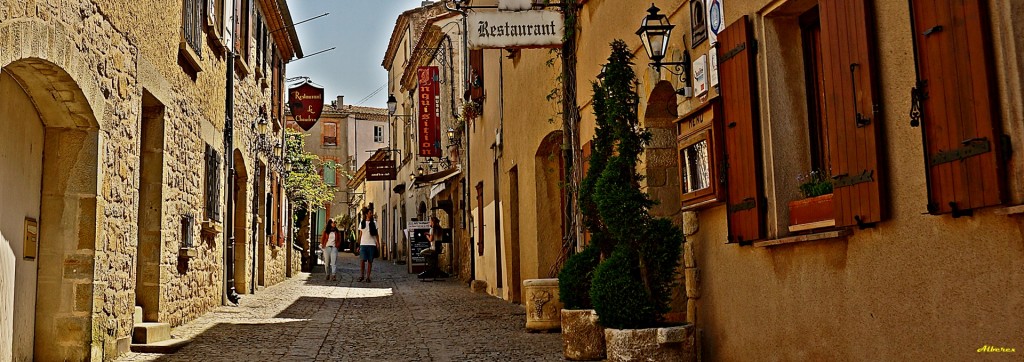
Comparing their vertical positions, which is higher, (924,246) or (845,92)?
(845,92)

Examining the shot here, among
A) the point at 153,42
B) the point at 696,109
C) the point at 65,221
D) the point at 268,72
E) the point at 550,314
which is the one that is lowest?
the point at 550,314

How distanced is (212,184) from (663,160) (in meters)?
6.44

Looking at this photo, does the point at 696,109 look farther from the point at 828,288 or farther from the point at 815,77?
the point at 828,288

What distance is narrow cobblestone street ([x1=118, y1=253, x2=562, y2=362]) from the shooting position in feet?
25.8

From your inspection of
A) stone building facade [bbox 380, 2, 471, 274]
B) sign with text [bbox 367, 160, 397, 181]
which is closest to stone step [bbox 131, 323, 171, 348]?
stone building facade [bbox 380, 2, 471, 274]

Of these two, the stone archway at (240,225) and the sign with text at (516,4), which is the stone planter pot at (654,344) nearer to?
the sign with text at (516,4)

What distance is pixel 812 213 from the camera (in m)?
5.05

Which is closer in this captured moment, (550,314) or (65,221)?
(65,221)

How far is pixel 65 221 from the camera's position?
22.8ft

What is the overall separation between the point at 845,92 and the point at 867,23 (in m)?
0.38

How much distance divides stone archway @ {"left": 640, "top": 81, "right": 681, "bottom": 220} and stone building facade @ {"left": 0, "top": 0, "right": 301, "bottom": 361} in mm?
4039

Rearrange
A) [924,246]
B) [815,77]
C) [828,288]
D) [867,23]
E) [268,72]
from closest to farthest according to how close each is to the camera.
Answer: [924,246]
[867,23]
[828,288]
[815,77]
[268,72]

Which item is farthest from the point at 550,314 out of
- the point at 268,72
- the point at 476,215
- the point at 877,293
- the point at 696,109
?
the point at 268,72

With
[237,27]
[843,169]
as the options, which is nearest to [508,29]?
[843,169]
